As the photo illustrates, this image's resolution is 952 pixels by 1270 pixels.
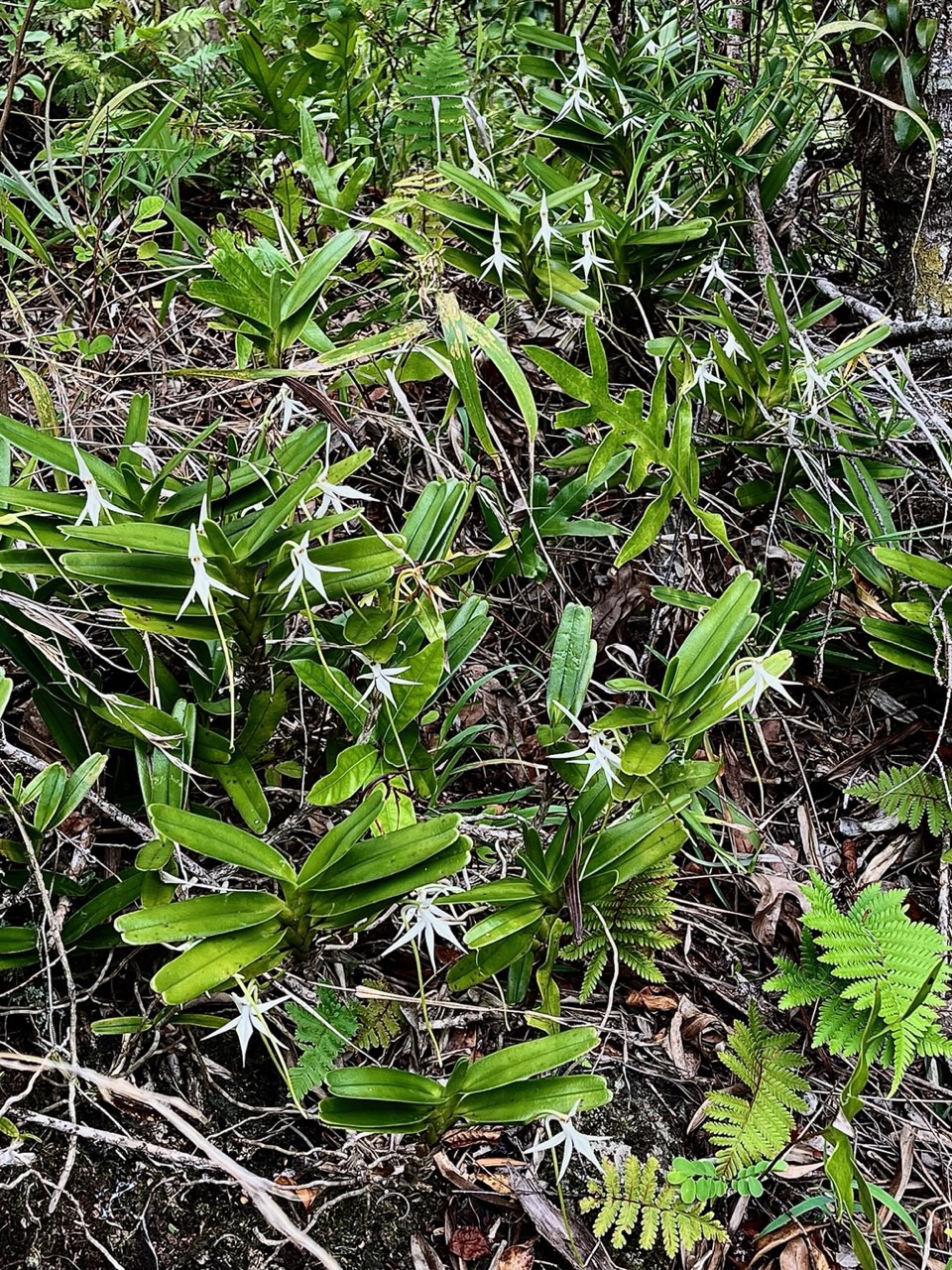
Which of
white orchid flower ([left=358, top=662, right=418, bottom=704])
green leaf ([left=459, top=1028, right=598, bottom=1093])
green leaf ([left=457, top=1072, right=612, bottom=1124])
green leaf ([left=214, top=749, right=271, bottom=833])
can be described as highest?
white orchid flower ([left=358, top=662, right=418, bottom=704])

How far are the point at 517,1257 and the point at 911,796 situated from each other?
37.7 inches

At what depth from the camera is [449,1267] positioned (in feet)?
4.07

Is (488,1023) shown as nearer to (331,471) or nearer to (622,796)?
(622,796)

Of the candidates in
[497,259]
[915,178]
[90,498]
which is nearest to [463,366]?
[497,259]

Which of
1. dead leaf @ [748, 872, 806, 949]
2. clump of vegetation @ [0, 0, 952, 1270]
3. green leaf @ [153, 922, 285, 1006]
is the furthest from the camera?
dead leaf @ [748, 872, 806, 949]

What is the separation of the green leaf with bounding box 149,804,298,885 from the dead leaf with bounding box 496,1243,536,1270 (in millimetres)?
589

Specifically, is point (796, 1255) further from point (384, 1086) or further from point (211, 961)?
point (211, 961)

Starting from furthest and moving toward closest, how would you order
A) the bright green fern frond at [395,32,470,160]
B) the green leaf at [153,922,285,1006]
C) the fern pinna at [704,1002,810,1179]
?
1. the bright green fern frond at [395,32,470,160]
2. the fern pinna at [704,1002,810,1179]
3. the green leaf at [153,922,285,1006]

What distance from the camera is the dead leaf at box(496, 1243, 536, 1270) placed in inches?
49.1

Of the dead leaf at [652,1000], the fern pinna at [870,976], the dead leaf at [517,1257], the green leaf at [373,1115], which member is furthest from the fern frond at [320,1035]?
the fern pinna at [870,976]

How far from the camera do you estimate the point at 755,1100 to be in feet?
4.46

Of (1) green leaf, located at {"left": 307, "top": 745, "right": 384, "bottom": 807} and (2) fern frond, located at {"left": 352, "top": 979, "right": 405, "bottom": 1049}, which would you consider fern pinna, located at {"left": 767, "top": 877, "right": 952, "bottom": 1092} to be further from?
(1) green leaf, located at {"left": 307, "top": 745, "right": 384, "bottom": 807}

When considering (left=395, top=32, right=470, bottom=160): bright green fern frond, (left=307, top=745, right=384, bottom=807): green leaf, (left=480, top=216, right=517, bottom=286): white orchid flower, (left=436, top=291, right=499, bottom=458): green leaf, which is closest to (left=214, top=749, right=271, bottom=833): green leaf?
(left=307, top=745, right=384, bottom=807): green leaf

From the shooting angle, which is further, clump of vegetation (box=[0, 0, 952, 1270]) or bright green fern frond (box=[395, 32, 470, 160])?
bright green fern frond (box=[395, 32, 470, 160])
